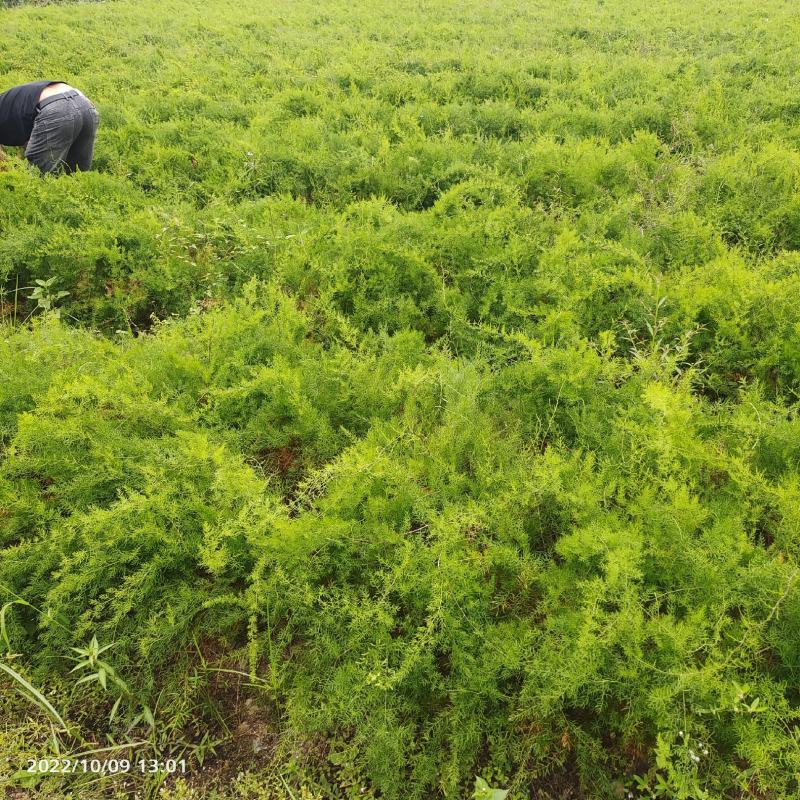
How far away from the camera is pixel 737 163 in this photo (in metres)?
5.45

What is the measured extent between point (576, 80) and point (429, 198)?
459 centimetres

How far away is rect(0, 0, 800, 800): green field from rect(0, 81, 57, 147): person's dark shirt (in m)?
0.90

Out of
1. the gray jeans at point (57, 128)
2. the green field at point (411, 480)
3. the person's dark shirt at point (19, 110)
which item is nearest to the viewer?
the green field at point (411, 480)

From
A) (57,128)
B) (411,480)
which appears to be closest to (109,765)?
(411,480)

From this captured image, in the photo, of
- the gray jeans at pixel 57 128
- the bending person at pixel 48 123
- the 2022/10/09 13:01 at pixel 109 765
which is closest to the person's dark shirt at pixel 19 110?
the bending person at pixel 48 123

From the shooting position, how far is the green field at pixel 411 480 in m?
2.21

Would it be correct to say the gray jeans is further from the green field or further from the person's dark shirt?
the green field

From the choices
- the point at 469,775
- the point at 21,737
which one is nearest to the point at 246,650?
the point at 21,737

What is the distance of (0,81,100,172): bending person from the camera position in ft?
19.8

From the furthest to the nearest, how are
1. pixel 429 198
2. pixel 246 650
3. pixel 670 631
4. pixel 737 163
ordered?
pixel 429 198
pixel 737 163
pixel 246 650
pixel 670 631

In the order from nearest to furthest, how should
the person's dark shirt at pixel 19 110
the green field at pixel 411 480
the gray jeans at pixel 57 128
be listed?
the green field at pixel 411 480 < the gray jeans at pixel 57 128 < the person's dark shirt at pixel 19 110

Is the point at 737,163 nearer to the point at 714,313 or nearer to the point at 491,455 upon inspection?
the point at 714,313

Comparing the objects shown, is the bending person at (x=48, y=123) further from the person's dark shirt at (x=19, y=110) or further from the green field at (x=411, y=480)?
the green field at (x=411, y=480)

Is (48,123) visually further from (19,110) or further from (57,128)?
(19,110)
